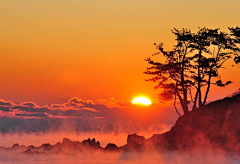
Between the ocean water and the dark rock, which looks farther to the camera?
the dark rock

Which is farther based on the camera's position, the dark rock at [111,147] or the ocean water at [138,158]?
the dark rock at [111,147]

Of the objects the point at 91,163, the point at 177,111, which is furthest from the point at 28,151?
the point at 177,111

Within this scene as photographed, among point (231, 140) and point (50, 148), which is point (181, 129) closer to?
point (231, 140)

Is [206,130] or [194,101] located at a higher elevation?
[194,101]

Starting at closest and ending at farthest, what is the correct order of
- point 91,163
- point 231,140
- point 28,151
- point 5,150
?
point 231,140 → point 91,163 → point 28,151 → point 5,150

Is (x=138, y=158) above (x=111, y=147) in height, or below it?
below

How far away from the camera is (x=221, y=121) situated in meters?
83.1

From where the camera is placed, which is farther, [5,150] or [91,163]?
[5,150]

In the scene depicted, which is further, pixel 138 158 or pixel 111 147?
pixel 111 147

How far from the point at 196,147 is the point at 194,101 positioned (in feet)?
25.8

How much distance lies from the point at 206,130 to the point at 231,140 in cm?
491

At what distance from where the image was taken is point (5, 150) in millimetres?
185375

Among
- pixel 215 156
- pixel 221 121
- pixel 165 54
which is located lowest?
pixel 215 156

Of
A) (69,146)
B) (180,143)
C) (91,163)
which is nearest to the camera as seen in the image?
(180,143)
